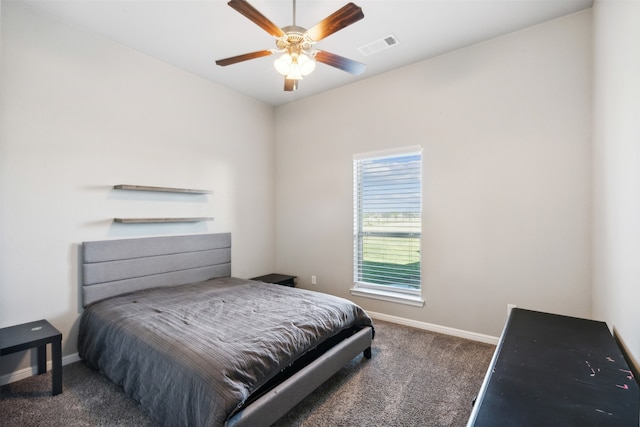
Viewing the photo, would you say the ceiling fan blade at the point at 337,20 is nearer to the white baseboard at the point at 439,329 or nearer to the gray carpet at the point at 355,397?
the gray carpet at the point at 355,397

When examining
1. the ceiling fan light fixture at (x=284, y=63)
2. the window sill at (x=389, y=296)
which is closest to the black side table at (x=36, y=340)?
the ceiling fan light fixture at (x=284, y=63)

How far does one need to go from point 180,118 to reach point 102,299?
211 cm

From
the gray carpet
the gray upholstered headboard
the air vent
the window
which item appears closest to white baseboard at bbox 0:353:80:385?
the gray carpet

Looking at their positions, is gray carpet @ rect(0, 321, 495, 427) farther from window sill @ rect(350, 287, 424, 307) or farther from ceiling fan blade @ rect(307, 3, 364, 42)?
ceiling fan blade @ rect(307, 3, 364, 42)

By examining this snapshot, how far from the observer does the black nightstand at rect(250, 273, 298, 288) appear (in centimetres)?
407

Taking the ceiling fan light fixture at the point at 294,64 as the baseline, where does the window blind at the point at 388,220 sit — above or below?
below

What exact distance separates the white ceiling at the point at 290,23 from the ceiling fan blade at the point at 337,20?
63 cm

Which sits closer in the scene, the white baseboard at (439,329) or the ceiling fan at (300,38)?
the ceiling fan at (300,38)

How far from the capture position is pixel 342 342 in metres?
2.39

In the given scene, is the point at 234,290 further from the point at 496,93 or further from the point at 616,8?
the point at 616,8

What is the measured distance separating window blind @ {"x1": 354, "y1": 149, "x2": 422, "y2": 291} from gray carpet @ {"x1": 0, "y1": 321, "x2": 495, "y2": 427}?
3.47 feet

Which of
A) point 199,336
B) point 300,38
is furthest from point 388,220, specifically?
point 199,336

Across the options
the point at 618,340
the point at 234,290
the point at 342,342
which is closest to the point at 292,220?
the point at 234,290

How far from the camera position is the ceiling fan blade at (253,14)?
1686mm
